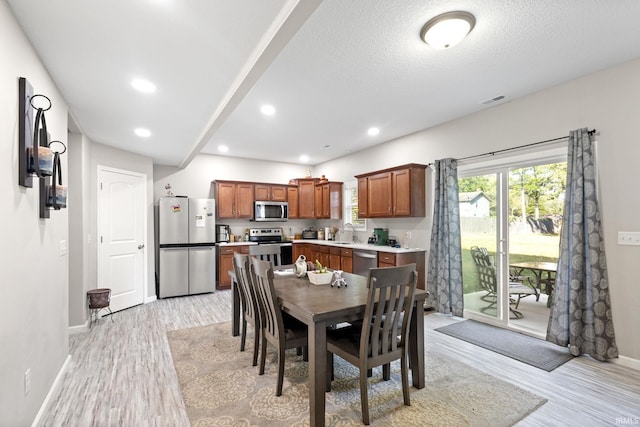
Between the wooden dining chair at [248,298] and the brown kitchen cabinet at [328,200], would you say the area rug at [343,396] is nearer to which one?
the wooden dining chair at [248,298]

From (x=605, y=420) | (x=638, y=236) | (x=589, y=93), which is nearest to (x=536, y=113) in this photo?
(x=589, y=93)

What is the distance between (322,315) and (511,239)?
120 inches

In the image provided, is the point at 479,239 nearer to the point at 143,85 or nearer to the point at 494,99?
the point at 494,99

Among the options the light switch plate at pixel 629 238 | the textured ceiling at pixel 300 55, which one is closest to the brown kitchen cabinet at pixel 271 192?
the textured ceiling at pixel 300 55

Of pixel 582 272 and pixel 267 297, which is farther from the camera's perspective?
pixel 582 272

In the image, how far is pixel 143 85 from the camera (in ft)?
8.74

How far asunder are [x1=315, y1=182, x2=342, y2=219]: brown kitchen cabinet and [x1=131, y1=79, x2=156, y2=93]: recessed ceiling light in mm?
4298

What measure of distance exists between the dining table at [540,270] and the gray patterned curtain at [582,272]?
74 cm

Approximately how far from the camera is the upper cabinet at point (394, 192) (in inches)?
181

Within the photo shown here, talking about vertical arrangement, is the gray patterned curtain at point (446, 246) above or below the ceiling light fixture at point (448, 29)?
below

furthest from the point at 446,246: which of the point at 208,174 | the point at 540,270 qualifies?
the point at 208,174

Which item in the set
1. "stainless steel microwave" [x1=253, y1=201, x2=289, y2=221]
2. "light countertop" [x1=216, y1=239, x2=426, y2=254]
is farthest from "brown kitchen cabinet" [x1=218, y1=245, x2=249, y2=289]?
"stainless steel microwave" [x1=253, y1=201, x2=289, y2=221]

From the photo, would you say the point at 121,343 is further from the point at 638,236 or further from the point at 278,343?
the point at 638,236

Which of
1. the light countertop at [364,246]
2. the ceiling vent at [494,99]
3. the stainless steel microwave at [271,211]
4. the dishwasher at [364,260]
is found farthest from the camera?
the stainless steel microwave at [271,211]
